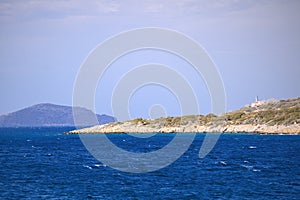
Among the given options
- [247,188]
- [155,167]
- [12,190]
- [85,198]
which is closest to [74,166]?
[155,167]

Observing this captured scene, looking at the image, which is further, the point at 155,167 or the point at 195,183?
the point at 155,167

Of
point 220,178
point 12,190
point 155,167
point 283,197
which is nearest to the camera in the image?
point 283,197

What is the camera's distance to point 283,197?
167ft

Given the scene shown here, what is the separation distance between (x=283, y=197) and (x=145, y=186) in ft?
59.0

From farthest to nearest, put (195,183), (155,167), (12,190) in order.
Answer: (155,167) → (195,183) → (12,190)

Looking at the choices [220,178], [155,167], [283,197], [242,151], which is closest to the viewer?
[283,197]

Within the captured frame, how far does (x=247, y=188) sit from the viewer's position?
5716cm

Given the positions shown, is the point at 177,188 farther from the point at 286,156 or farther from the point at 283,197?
the point at 286,156

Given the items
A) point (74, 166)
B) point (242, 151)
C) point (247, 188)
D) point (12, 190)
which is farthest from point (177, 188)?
point (242, 151)

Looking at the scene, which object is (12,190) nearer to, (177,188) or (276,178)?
(177,188)

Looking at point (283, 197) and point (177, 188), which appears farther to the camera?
point (177, 188)

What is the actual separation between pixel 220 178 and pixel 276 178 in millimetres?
7951

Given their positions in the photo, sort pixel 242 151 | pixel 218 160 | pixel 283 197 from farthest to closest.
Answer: pixel 242 151, pixel 218 160, pixel 283 197

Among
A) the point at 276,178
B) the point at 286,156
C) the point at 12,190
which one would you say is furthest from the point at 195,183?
the point at 286,156
